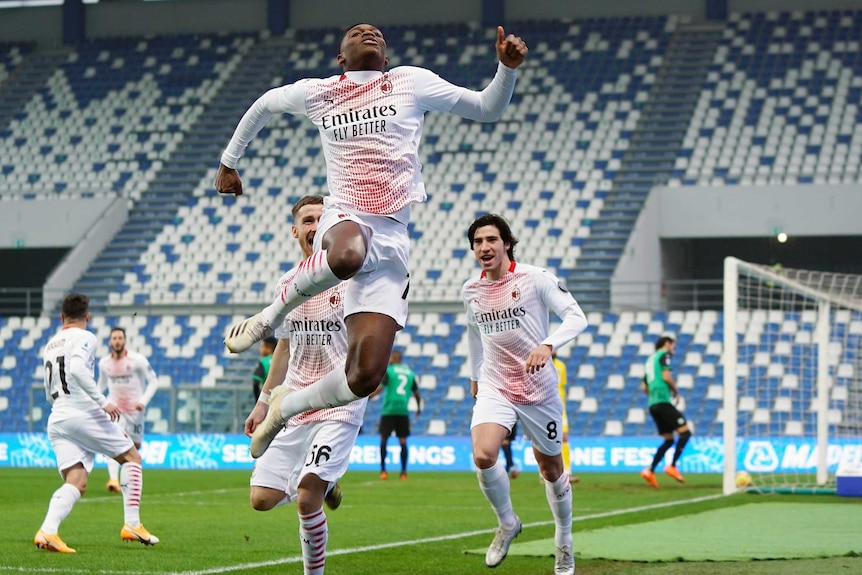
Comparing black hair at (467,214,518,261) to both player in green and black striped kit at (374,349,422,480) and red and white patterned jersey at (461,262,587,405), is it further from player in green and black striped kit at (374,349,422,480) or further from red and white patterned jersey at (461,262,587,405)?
player in green and black striped kit at (374,349,422,480)

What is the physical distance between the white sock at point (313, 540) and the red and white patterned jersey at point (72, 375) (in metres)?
3.68

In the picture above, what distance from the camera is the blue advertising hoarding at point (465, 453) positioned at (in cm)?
2142

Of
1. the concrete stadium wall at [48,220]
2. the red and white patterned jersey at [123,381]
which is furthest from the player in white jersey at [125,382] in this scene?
the concrete stadium wall at [48,220]

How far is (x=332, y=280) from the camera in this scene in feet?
20.3

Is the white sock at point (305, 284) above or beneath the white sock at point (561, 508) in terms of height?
above

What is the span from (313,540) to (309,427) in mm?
621

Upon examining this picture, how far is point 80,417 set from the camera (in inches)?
405

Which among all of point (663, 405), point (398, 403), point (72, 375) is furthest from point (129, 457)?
point (398, 403)

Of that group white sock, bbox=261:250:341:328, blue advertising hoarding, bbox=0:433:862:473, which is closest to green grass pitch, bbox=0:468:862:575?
blue advertising hoarding, bbox=0:433:862:473

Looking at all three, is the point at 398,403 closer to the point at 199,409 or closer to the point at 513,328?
the point at 199,409

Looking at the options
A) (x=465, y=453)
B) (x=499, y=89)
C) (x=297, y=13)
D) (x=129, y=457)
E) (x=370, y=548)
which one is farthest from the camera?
(x=297, y=13)

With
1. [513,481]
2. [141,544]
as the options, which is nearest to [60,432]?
[141,544]

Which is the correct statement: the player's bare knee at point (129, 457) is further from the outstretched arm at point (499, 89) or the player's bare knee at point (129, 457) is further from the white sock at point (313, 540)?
the outstretched arm at point (499, 89)

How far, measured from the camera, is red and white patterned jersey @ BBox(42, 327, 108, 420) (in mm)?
10172
